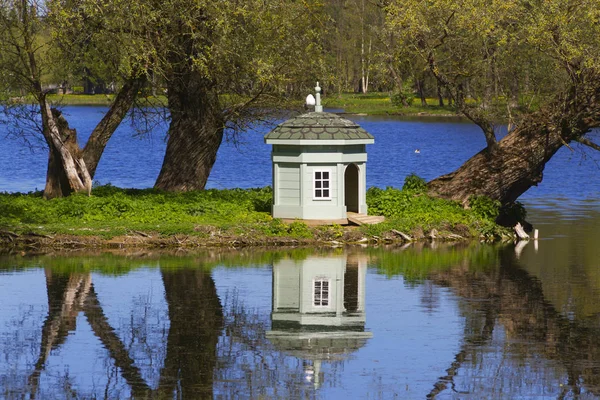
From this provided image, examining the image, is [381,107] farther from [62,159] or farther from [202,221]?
[202,221]

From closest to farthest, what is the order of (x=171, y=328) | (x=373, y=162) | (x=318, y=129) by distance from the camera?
(x=171, y=328), (x=318, y=129), (x=373, y=162)

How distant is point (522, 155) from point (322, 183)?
221 inches

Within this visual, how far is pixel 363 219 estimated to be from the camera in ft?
91.5

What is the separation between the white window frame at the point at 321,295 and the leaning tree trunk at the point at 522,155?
30.6ft

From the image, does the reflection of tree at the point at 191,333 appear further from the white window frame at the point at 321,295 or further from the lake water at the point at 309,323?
the white window frame at the point at 321,295

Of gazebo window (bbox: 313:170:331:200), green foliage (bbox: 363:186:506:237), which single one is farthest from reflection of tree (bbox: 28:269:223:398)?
green foliage (bbox: 363:186:506:237)

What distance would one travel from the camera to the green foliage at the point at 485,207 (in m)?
29.2

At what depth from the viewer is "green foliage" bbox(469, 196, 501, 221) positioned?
29.2 meters

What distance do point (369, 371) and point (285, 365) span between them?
3.56 feet

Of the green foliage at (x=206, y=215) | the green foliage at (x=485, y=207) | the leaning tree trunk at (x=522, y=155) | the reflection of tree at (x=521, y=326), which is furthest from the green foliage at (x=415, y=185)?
the reflection of tree at (x=521, y=326)

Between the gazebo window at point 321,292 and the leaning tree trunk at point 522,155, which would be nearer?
the gazebo window at point 321,292

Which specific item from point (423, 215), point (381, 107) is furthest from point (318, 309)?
point (381, 107)

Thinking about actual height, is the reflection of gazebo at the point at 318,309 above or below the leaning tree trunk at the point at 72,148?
below

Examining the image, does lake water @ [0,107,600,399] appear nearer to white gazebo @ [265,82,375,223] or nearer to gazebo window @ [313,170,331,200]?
white gazebo @ [265,82,375,223]
